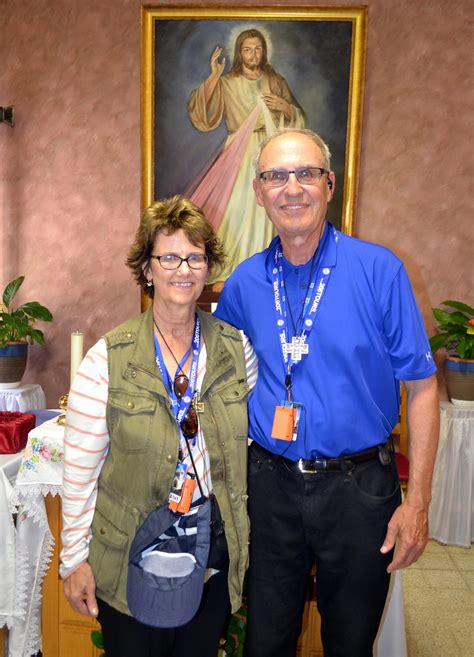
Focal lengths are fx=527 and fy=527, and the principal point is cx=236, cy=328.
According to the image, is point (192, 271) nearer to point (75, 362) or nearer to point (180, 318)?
point (180, 318)

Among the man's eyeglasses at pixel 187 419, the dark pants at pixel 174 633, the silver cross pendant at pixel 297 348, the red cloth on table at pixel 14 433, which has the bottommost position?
the dark pants at pixel 174 633

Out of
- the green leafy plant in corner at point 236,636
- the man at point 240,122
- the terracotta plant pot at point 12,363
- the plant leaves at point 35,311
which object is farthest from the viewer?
the man at point 240,122

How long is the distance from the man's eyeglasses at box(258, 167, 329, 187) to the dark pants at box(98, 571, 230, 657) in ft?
3.37

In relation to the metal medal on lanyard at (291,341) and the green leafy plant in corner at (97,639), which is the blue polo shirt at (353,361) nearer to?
the metal medal on lanyard at (291,341)

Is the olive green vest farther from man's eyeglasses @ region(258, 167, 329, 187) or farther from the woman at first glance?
man's eyeglasses @ region(258, 167, 329, 187)

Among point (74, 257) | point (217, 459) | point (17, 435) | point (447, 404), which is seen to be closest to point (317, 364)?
point (217, 459)

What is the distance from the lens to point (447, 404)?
130 inches

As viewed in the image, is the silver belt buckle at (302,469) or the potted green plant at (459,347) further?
the potted green plant at (459,347)

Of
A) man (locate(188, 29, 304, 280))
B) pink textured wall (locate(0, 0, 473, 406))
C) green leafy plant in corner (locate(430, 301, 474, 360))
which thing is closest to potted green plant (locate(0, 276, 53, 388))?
pink textured wall (locate(0, 0, 473, 406))

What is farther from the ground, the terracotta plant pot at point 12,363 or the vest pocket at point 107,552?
the terracotta plant pot at point 12,363

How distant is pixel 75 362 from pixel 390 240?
2.33m

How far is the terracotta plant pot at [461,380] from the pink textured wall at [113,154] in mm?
445

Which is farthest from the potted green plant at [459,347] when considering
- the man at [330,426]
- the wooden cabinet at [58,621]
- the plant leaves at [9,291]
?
the plant leaves at [9,291]

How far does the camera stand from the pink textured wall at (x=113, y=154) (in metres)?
3.41
